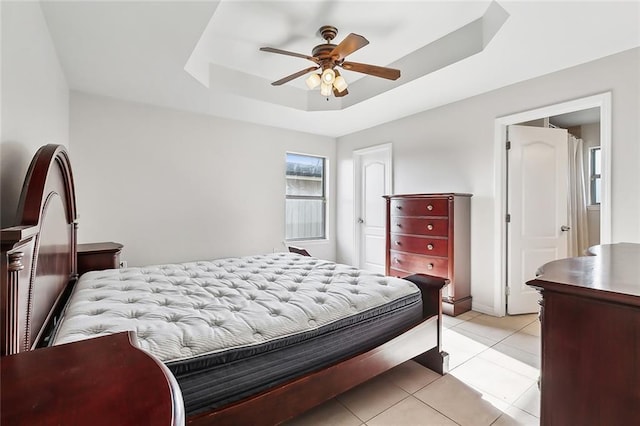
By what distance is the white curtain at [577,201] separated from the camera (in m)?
4.10

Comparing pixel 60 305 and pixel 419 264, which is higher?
pixel 60 305

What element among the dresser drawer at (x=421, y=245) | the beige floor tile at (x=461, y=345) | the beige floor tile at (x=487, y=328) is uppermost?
the dresser drawer at (x=421, y=245)

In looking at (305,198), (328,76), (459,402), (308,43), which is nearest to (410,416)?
(459,402)

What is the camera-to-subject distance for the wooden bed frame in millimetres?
901

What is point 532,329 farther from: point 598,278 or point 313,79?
point 313,79

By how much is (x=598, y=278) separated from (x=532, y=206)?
8.02ft

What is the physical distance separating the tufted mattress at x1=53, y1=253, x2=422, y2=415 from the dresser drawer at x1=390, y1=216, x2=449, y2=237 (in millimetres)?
1392

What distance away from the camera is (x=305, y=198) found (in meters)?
4.88

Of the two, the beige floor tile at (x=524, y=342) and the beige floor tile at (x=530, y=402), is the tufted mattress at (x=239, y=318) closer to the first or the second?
the beige floor tile at (x=530, y=402)

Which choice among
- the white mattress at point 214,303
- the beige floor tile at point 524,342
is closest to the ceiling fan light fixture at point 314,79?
the white mattress at point 214,303

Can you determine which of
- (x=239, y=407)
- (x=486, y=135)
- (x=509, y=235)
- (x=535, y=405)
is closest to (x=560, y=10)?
(x=486, y=135)

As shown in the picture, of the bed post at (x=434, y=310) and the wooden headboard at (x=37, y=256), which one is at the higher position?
the wooden headboard at (x=37, y=256)

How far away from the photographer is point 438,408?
1.72 m

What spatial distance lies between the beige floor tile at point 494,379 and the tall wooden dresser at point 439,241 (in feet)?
3.31
